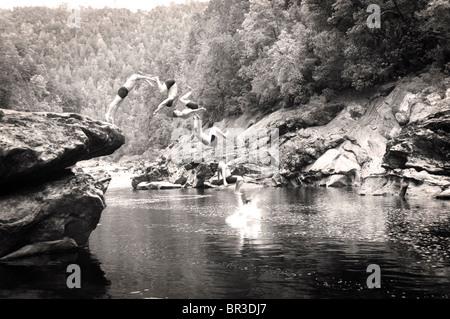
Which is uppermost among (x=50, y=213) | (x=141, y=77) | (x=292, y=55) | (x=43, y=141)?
(x=292, y=55)

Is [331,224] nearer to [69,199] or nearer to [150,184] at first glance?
[69,199]

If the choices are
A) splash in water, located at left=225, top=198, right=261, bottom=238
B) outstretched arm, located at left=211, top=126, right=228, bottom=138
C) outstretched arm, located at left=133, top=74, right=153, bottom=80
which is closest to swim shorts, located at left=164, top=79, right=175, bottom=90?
outstretched arm, located at left=133, top=74, right=153, bottom=80

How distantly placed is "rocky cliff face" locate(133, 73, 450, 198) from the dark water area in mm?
9391

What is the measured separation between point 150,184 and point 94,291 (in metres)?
55.3

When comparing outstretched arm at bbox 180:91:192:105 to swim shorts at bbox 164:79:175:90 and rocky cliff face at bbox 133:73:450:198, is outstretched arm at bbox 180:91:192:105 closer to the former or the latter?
swim shorts at bbox 164:79:175:90

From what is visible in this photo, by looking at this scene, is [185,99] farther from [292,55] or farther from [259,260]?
[292,55]

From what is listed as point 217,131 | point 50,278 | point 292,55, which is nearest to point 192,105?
point 217,131

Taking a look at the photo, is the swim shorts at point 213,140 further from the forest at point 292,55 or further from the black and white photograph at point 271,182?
the forest at point 292,55

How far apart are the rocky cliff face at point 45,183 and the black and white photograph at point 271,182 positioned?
5cm

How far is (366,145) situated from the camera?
46938 millimetres

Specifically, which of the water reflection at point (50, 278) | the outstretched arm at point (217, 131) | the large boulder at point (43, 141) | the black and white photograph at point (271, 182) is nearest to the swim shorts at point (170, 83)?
the black and white photograph at point (271, 182)

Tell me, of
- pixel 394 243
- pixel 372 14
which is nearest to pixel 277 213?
pixel 394 243

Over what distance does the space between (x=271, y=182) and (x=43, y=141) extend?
142 feet

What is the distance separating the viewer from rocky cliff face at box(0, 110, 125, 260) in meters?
14.2
